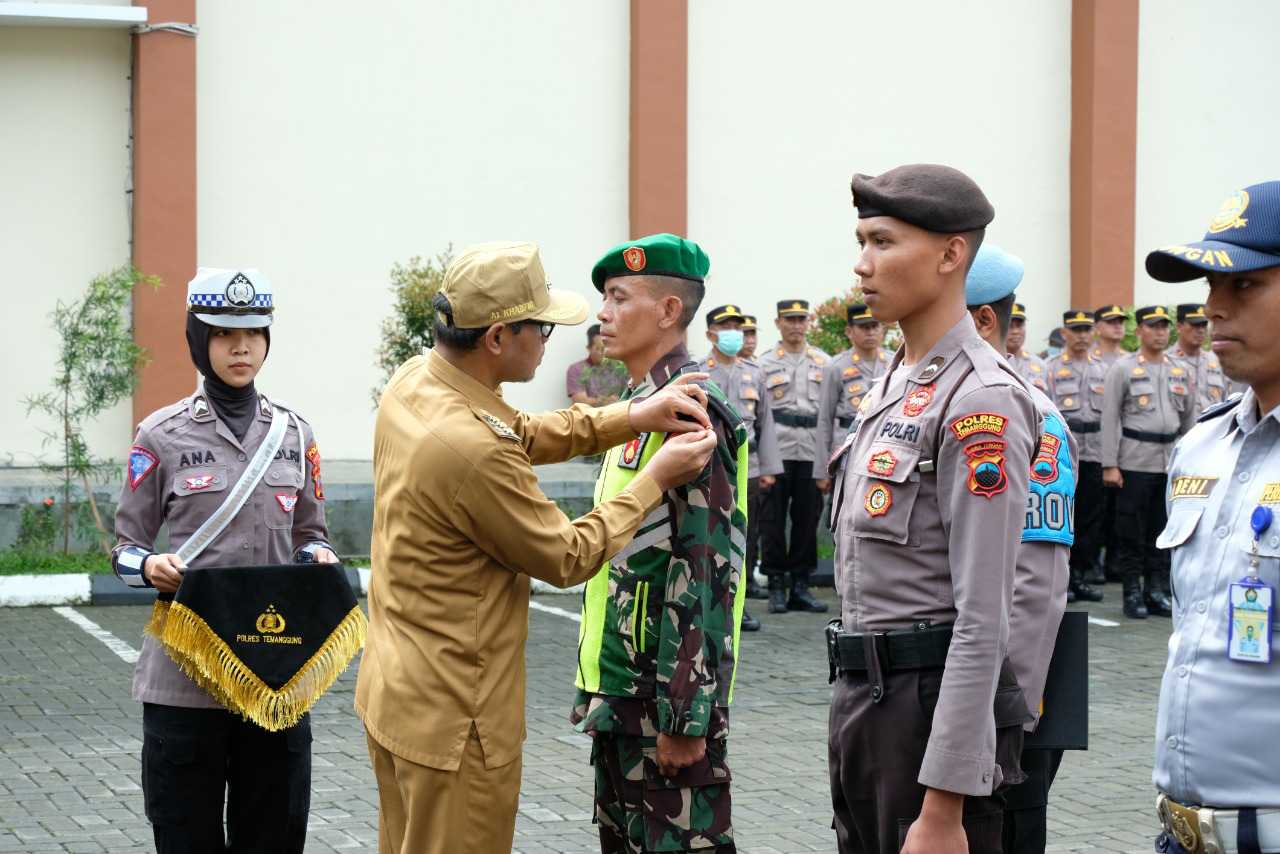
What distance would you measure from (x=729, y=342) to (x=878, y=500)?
869cm

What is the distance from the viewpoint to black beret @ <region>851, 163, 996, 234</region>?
3.11 meters

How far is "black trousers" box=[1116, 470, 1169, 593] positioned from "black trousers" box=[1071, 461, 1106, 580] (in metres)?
0.97

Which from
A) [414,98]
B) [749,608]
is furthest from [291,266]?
[749,608]

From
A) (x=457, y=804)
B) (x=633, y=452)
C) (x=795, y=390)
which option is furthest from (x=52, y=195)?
(x=457, y=804)

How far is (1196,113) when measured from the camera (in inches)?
746

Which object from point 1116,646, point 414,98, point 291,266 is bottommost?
point 1116,646

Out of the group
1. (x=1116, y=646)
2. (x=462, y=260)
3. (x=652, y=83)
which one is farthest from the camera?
(x=652, y=83)

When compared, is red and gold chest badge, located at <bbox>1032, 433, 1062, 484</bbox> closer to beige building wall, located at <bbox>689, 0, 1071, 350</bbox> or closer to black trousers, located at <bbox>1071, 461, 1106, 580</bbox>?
black trousers, located at <bbox>1071, 461, 1106, 580</bbox>

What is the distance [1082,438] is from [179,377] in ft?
28.5

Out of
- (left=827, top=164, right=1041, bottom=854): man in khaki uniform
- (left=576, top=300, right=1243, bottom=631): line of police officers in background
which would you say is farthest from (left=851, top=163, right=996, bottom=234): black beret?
(left=576, top=300, right=1243, bottom=631): line of police officers in background

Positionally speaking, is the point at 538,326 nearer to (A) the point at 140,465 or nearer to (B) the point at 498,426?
(B) the point at 498,426

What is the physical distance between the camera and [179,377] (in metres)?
15.0

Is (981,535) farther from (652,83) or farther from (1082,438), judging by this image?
(652,83)

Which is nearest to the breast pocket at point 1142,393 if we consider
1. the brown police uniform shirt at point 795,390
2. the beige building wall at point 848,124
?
the brown police uniform shirt at point 795,390
